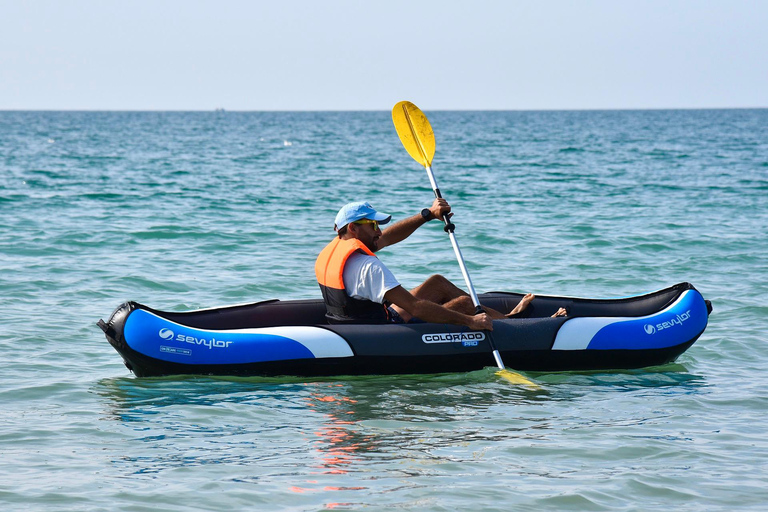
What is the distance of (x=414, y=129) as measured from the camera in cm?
831

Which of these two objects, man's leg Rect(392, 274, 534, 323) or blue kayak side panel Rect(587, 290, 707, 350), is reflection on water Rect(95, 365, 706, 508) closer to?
blue kayak side panel Rect(587, 290, 707, 350)

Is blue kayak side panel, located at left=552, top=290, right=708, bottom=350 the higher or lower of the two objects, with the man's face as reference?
lower

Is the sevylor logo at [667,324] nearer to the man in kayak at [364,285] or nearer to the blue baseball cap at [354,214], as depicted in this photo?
the man in kayak at [364,285]

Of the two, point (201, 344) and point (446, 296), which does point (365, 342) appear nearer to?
point (446, 296)

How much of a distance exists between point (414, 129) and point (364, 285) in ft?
9.12

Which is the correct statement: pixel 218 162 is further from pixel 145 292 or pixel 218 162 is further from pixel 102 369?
pixel 102 369

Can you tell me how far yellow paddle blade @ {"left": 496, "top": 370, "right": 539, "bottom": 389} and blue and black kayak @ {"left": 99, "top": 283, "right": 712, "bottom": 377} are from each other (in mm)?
130

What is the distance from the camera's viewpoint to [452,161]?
3194 centimetres

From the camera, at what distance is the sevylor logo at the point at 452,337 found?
239 inches

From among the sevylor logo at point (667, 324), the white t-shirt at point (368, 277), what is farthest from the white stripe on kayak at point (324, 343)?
the sevylor logo at point (667, 324)

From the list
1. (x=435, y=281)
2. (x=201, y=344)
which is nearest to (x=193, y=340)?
(x=201, y=344)

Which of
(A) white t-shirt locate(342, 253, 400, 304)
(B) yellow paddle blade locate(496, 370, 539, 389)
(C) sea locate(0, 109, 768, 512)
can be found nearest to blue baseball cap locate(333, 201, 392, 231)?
(A) white t-shirt locate(342, 253, 400, 304)

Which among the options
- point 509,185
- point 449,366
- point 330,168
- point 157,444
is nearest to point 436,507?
point 157,444

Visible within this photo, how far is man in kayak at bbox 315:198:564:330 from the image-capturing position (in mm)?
5891
